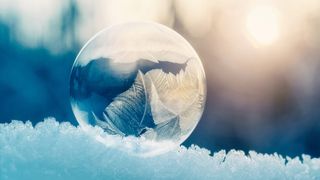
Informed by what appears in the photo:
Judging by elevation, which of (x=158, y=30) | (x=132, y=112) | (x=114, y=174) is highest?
(x=158, y=30)

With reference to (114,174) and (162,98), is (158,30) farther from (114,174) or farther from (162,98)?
(114,174)

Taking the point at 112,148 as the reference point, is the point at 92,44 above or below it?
above

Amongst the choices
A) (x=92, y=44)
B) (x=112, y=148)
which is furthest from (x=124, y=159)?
(x=92, y=44)

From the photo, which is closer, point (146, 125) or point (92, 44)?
point (146, 125)
